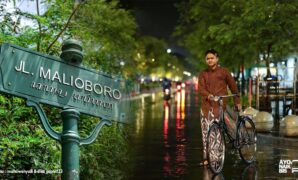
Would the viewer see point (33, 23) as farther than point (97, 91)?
Yes

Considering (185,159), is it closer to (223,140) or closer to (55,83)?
(223,140)

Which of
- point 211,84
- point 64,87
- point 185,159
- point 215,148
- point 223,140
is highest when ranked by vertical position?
point 211,84

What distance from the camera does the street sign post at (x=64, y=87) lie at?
4.39 m

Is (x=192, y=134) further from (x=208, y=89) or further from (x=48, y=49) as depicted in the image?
(x=48, y=49)

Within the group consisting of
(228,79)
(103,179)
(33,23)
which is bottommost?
(103,179)

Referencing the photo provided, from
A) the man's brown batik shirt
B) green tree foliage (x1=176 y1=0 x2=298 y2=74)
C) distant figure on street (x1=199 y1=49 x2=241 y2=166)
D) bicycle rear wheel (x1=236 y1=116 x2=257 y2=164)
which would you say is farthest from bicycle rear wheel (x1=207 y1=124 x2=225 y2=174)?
green tree foliage (x1=176 y1=0 x2=298 y2=74)

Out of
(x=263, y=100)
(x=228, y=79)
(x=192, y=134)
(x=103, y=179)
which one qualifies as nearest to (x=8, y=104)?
(x=103, y=179)

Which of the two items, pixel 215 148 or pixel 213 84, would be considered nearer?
pixel 215 148

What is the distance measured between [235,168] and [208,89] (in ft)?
4.76

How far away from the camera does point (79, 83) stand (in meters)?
4.72

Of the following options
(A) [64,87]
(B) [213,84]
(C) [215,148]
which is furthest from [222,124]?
(A) [64,87]

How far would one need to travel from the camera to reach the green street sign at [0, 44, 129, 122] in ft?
14.3

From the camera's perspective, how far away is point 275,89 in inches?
769

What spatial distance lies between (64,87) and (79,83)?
15 cm
